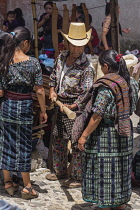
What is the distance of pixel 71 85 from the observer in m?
4.82

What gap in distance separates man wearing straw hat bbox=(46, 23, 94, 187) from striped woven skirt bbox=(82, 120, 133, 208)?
0.82 m

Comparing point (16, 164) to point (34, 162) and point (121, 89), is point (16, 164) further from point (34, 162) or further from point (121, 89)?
point (121, 89)

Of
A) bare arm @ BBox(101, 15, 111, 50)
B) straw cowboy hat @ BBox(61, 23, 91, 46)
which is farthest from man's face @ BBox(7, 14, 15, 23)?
straw cowboy hat @ BBox(61, 23, 91, 46)

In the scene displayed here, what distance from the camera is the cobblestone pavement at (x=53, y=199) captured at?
449cm

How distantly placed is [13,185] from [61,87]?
131 centimetres

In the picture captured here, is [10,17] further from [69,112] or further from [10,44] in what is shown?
[69,112]

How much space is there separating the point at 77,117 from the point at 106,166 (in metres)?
0.60

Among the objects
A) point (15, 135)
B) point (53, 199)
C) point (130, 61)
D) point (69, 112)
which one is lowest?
point (53, 199)

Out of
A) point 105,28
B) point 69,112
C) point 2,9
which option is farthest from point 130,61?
point 2,9

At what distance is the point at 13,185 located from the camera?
15.7ft

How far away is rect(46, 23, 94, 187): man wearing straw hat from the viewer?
4.81m

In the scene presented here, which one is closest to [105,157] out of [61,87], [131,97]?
[131,97]

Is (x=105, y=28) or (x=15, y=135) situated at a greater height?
(x=105, y=28)

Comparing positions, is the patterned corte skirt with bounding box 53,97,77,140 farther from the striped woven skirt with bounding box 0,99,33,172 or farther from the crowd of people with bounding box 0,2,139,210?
the striped woven skirt with bounding box 0,99,33,172
